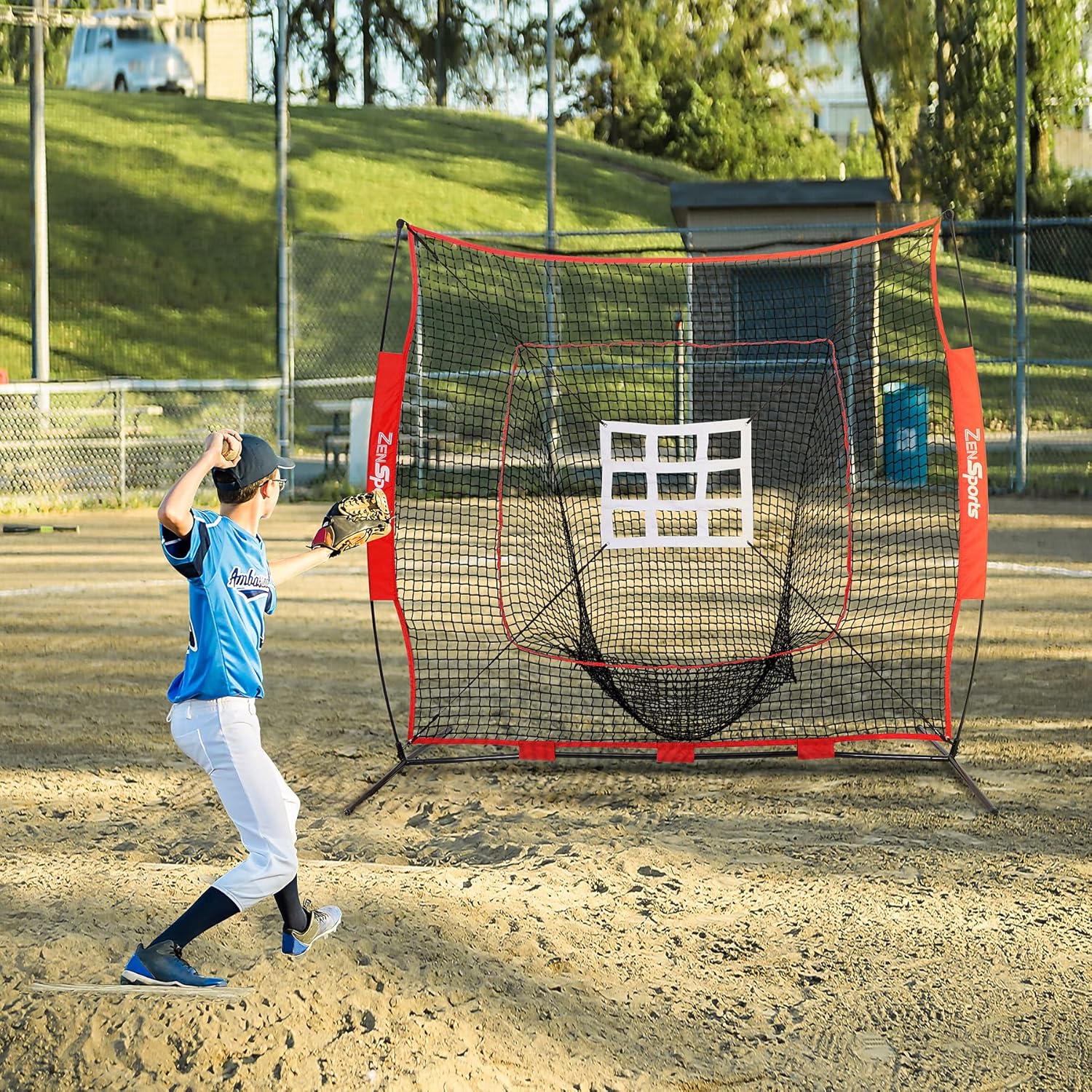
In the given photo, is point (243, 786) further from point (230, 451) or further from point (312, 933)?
point (230, 451)

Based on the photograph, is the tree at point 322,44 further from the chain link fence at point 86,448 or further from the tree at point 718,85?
the chain link fence at point 86,448

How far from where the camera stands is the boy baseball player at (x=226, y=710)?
389cm

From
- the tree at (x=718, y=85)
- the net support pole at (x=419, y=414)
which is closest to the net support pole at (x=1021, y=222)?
the net support pole at (x=419, y=414)

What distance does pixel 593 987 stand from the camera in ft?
13.7

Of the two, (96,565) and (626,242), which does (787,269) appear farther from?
(626,242)

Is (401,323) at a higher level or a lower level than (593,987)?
higher

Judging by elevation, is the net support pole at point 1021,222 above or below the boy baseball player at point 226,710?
above

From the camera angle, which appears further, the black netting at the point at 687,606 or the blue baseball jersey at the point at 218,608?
the black netting at the point at 687,606

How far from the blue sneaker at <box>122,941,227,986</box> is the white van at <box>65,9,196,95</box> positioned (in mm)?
42649

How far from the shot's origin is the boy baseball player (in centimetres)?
389

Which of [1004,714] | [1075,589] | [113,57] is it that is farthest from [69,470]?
[113,57]

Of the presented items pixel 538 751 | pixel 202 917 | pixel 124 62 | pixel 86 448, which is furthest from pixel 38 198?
pixel 124 62

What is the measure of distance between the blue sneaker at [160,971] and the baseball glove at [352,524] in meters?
1.23

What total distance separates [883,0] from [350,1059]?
35.0m
